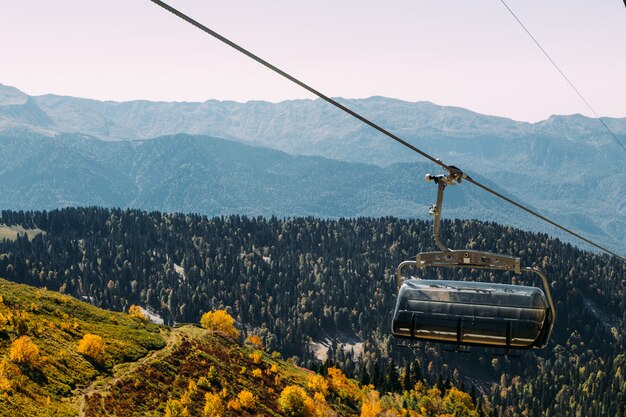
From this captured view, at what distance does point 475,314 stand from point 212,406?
510ft

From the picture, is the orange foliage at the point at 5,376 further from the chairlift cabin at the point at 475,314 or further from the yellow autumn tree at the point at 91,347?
the chairlift cabin at the point at 475,314

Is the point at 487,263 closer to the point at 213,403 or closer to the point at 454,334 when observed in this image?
the point at 454,334

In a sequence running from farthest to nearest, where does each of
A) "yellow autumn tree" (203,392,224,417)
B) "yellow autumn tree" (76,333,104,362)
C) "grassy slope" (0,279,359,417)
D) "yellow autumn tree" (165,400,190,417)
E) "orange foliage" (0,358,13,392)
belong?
"yellow autumn tree" (76,333,104,362), "yellow autumn tree" (203,392,224,417), "yellow autumn tree" (165,400,190,417), "grassy slope" (0,279,359,417), "orange foliage" (0,358,13,392)

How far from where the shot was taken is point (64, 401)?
149 metres

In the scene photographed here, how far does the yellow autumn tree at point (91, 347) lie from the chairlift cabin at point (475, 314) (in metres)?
156

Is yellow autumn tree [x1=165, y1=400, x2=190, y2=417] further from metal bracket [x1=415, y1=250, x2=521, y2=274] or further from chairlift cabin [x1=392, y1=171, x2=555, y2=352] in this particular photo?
metal bracket [x1=415, y1=250, x2=521, y2=274]

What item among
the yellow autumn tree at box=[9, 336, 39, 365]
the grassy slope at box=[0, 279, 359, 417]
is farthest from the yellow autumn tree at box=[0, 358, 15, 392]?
the yellow autumn tree at box=[9, 336, 39, 365]

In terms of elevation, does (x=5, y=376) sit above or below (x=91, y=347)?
above

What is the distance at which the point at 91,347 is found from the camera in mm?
182000

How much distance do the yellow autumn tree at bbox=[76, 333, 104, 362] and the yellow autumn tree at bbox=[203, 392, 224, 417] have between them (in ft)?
91.0

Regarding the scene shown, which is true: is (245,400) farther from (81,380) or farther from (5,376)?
(5,376)

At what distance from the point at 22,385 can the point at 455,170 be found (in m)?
135

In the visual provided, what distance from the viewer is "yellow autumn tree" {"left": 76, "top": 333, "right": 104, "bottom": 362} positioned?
180125mm

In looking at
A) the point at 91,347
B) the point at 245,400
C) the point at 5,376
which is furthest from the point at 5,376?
the point at 245,400
